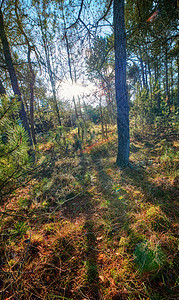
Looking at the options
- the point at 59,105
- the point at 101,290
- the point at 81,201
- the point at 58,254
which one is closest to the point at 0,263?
the point at 58,254

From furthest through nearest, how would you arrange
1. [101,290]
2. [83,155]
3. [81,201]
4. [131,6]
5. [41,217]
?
1. [83,155]
2. [131,6]
3. [81,201]
4. [41,217]
5. [101,290]

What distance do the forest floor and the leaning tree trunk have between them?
1221 millimetres

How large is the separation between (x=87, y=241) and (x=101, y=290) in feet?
1.76

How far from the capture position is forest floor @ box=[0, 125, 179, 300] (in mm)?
1144

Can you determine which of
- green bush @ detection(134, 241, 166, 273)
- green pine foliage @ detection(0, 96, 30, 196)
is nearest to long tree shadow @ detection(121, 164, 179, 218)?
green bush @ detection(134, 241, 166, 273)

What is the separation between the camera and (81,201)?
2.61m

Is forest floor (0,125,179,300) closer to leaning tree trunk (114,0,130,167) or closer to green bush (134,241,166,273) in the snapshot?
green bush (134,241,166,273)

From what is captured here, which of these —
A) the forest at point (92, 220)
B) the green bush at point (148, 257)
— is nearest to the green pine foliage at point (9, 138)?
the forest at point (92, 220)

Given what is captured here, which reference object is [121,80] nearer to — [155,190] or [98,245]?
[155,190]

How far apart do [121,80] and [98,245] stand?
12.6 ft

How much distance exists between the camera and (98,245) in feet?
5.20

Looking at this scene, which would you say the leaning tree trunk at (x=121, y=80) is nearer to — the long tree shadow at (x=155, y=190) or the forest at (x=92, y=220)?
the forest at (x=92, y=220)

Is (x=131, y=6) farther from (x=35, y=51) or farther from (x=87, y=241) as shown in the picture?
(x=87, y=241)

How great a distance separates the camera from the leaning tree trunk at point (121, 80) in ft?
9.83
